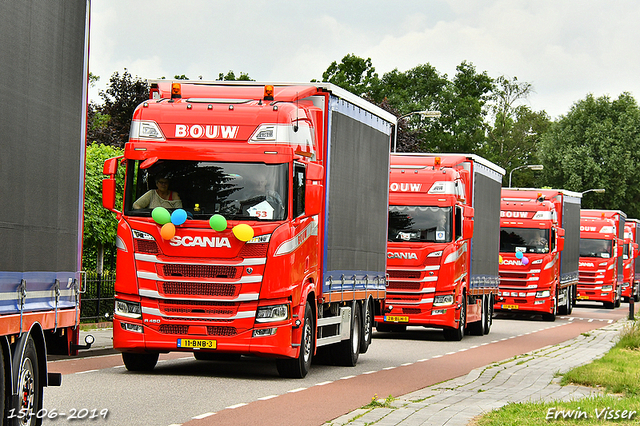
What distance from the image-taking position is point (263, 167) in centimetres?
1418

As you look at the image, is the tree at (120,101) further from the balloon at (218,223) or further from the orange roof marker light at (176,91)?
the balloon at (218,223)

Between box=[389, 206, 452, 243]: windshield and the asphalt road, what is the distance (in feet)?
8.35

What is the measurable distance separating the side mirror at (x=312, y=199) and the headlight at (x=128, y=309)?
8.27ft

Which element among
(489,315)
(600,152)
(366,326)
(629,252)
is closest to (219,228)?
(366,326)

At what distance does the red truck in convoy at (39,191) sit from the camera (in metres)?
7.83

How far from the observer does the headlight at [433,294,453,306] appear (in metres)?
23.9

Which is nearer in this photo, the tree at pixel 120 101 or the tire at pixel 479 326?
the tire at pixel 479 326

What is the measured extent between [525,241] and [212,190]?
22.4 meters

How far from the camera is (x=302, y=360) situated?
1495cm

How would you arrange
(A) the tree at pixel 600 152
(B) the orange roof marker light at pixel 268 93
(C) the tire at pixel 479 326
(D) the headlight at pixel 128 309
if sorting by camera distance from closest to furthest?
(D) the headlight at pixel 128 309 → (B) the orange roof marker light at pixel 268 93 → (C) the tire at pixel 479 326 → (A) the tree at pixel 600 152

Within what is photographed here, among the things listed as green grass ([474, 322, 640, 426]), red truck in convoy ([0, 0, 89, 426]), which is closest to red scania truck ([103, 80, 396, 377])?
green grass ([474, 322, 640, 426])

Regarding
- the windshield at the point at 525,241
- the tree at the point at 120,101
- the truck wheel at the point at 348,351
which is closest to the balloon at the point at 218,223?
the truck wheel at the point at 348,351

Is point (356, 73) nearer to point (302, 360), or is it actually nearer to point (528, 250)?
point (528, 250)

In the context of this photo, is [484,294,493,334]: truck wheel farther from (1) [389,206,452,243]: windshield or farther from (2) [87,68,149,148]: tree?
(2) [87,68,149,148]: tree
